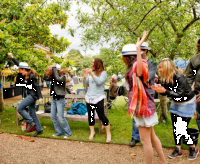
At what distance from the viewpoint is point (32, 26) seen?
6980mm

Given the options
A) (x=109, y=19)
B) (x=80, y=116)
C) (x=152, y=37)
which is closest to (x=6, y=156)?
(x=80, y=116)

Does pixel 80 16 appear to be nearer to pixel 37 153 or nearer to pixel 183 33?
pixel 183 33

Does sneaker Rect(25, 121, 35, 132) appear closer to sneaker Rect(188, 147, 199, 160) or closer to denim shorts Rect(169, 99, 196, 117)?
denim shorts Rect(169, 99, 196, 117)

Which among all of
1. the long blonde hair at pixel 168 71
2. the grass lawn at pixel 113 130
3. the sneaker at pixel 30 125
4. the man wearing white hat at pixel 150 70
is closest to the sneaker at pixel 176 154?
the grass lawn at pixel 113 130

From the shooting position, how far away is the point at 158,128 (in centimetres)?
553

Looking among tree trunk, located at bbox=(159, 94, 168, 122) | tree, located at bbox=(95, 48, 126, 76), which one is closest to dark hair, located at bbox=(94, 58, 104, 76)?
tree, located at bbox=(95, 48, 126, 76)

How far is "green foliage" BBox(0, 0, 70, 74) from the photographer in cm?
577

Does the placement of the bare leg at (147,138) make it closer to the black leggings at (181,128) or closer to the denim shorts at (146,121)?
the denim shorts at (146,121)

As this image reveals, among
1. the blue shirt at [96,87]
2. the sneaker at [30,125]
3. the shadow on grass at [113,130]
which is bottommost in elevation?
the shadow on grass at [113,130]

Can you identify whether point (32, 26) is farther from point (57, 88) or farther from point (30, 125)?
point (30, 125)

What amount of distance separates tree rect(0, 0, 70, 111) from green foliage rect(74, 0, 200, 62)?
3.62 feet

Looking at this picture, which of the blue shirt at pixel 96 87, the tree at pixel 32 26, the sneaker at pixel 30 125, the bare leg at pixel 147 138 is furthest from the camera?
the tree at pixel 32 26

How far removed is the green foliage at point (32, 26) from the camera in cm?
577

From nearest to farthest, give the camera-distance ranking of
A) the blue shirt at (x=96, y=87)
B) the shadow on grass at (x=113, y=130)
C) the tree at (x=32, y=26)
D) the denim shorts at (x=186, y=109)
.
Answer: the denim shorts at (x=186, y=109)
the blue shirt at (x=96, y=87)
the shadow on grass at (x=113, y=130)
the tree at (x=32, y=26)
